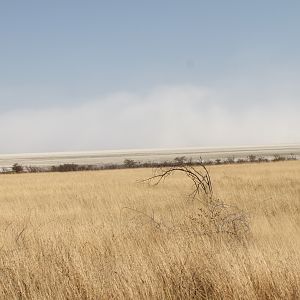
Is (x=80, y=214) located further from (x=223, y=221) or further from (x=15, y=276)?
(x=15, y=276)

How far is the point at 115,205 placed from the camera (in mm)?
12859

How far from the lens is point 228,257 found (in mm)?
4617

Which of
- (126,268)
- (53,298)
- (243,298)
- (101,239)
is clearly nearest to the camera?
(243,298)

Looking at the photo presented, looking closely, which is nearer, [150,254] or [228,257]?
[228,257]

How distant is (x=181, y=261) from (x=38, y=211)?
8724 mm

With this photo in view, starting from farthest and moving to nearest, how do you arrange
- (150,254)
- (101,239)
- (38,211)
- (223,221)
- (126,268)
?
1. (38,211)
2. (223,221)
3. (101,239)
4. (150,254)
5. (126,268)

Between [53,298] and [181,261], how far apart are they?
1.42 meters

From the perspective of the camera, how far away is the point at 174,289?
4.05 meters

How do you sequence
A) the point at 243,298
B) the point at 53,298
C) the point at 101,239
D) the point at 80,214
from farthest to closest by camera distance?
1. the point at 80,214
2. the point at 101,239
3. the point at 53,298
4. the point at 243,298

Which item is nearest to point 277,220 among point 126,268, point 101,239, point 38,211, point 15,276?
point 101,239

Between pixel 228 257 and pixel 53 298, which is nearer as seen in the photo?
pixel 53 298

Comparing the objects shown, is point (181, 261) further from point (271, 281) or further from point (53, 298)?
point (53, 298)

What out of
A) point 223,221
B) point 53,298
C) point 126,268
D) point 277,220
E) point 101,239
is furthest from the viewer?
point 277,220

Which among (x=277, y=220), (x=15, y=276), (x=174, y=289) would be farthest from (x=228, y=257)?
(x=277, y=220)
